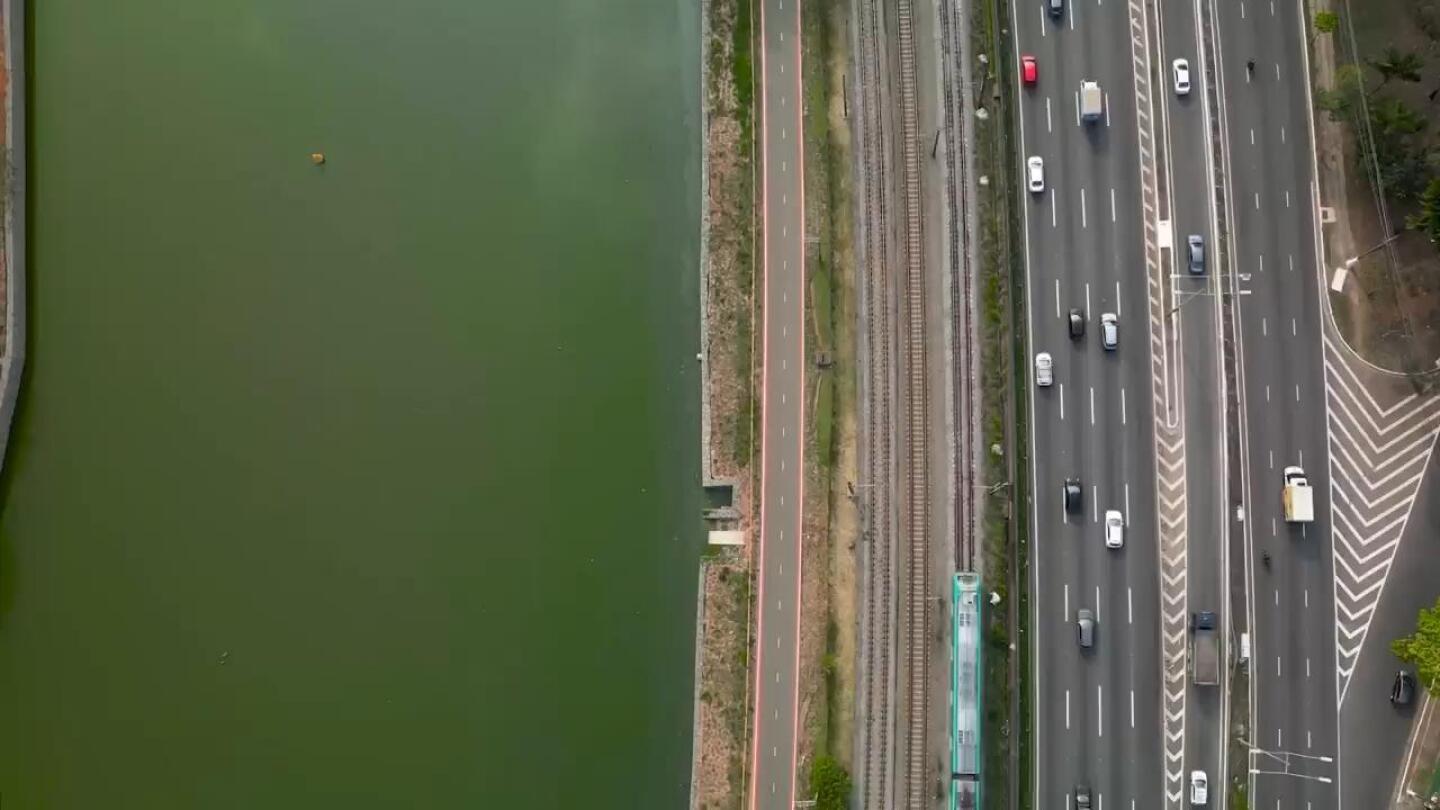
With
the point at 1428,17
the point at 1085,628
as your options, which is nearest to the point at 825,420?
the point at 1085,628

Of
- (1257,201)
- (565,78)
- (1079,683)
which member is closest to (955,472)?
(1079,683)

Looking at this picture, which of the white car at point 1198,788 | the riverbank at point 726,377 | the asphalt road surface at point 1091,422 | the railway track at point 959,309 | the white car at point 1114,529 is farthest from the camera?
the riverbank at point 726,377

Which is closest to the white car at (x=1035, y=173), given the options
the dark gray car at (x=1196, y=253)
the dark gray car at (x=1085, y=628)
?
the dark gray car at (x=1196, y=253)

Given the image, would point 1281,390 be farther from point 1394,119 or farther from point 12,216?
point 12,216

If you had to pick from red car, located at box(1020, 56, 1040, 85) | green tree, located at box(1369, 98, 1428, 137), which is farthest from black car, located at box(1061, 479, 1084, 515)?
green tree, located at box(1369, 98, 1428, 137)

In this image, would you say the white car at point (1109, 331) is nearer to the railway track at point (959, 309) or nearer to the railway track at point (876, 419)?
the railway track at point (959, 309)

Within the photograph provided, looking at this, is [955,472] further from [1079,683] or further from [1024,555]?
[1079,683]
